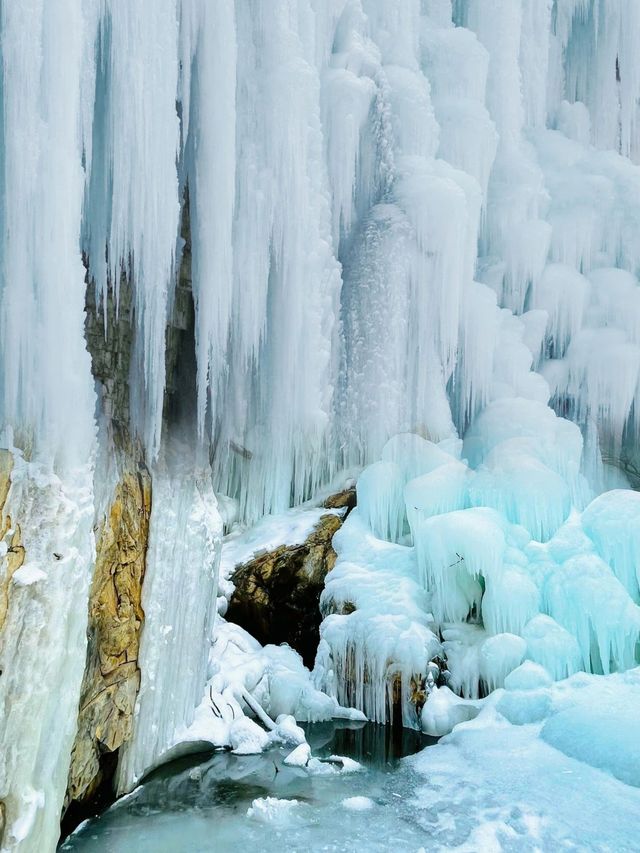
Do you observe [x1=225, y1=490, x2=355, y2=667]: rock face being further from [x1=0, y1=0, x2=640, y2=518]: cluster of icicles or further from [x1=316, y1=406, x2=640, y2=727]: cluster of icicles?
[x1=0, y1=0, x2=640, y2=518]: cluster of icicles

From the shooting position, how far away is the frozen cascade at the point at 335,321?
366 centimetres

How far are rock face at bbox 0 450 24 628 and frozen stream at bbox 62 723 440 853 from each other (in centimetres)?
184

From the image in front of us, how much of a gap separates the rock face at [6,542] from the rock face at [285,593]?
18.8 feet

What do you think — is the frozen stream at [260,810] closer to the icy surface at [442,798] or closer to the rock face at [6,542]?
the icy surface at [442,798]

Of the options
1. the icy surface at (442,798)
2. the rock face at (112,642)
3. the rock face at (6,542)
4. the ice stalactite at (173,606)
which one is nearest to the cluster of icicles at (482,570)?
the icy surface at (442,798)

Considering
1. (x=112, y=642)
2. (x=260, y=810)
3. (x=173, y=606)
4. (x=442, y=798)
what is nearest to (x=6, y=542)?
(x=112, y=642)

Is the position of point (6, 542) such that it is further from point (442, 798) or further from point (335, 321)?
point (335, 321)

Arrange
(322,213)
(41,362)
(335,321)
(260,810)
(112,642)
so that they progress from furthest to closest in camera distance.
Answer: (335,321) → (322,213) → (260,810) → (112,642) → (41,362)

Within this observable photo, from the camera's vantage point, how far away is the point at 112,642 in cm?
468

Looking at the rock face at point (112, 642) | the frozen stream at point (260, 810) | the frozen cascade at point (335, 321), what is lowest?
the frozen stream at point (260, 810)

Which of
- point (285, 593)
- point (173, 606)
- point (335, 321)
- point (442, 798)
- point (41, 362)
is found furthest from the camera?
point (285, 593)

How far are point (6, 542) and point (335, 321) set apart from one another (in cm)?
540

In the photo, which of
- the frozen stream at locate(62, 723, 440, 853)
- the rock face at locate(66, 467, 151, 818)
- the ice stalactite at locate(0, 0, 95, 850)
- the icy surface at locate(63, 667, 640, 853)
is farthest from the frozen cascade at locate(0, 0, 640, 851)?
the icy surface at locate(63, 667, 640, 853)

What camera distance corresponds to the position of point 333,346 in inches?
330
